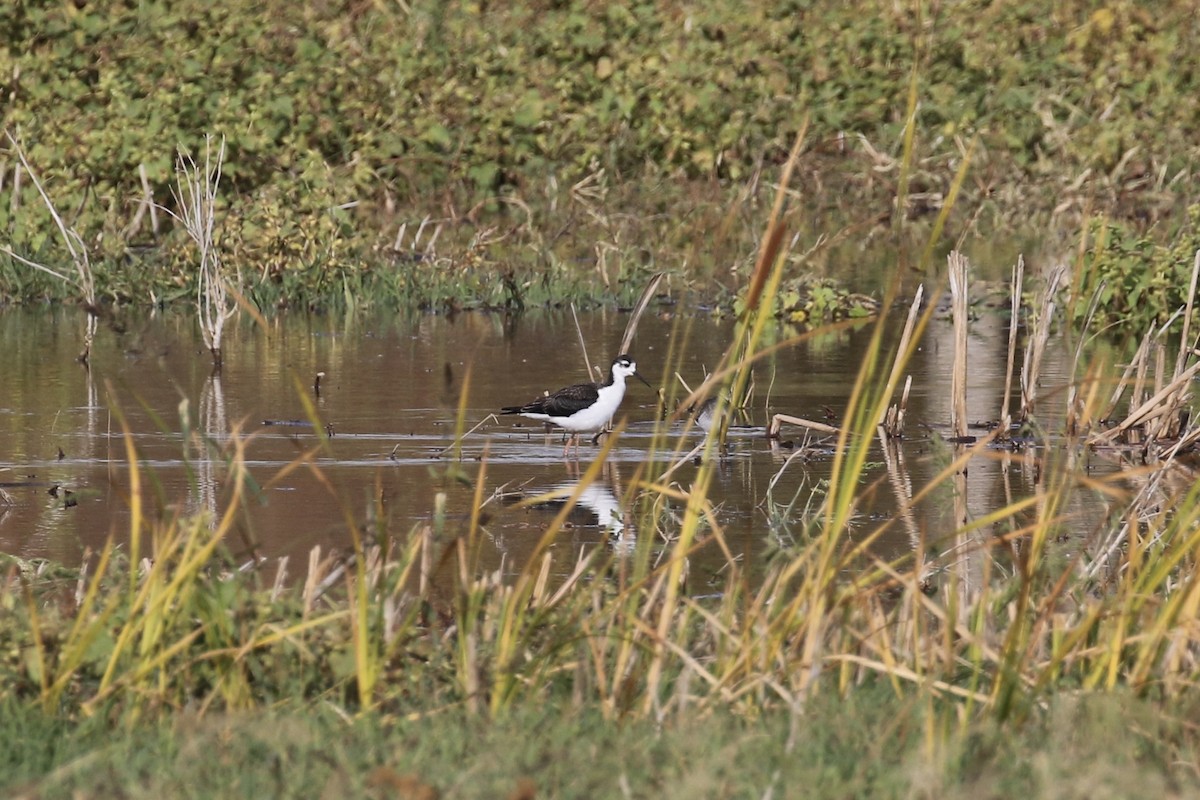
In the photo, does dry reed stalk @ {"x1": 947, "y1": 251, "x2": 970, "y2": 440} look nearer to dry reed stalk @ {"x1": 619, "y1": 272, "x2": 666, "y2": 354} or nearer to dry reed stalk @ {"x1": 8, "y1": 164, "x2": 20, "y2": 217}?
dry reed stalk @ {"x1": 619, "y1": 272, "x2": 666, "y2": 354}

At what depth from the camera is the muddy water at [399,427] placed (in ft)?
29.5

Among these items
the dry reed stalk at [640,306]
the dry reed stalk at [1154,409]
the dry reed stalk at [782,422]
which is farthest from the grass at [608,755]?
the dry reed stalk at [782,422]

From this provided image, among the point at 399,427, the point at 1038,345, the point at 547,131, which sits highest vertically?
the point at 547,131

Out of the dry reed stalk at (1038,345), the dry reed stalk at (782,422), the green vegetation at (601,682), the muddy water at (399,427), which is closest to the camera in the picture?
the green vegetation at (601,682)

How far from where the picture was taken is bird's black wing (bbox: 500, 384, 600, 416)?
38.0ft

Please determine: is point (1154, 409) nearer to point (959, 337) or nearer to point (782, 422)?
point (959, 337)

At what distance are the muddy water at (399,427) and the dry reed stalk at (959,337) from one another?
241 mm

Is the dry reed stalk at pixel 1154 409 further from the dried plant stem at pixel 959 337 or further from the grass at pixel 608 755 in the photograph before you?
the grass at pixel 608 755

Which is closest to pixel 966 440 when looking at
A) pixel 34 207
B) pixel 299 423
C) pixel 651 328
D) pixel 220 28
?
pixel 299 423

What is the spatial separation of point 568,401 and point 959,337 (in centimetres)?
203

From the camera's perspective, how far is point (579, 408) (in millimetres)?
11586

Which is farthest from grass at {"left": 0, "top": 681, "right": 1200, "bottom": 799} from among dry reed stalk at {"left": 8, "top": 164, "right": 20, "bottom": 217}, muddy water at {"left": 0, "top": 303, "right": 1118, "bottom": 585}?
dry reed stalk at {"left": 8, "top": 164, "right": 20, "bottom": 217}

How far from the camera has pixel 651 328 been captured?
17.9 m

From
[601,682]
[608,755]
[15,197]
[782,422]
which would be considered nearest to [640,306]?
[601,682]
